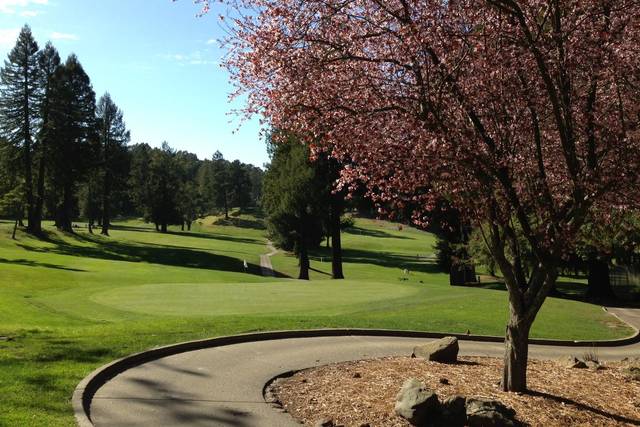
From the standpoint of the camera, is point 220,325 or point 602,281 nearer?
point 220,325

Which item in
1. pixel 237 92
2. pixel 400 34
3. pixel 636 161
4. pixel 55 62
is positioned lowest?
pixel 636 161

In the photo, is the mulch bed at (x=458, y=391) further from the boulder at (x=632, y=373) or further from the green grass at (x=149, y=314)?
the green grass at (x=149, y=314)

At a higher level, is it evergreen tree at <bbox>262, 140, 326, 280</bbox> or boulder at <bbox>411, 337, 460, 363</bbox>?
evergreen tree at <bbox>262, 140, 326, 280</bbox>

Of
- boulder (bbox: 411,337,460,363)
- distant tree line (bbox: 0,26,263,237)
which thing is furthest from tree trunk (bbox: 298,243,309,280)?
boulder (bbox: 411,337,460,363)

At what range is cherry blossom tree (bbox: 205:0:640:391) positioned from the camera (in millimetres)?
7527

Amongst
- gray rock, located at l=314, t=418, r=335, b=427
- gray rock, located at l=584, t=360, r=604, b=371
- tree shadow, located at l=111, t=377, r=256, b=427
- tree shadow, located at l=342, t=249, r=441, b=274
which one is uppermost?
tree shadow, located at l=111, t=377, r=256, b=427

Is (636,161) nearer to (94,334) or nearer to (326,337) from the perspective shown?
(326,337)

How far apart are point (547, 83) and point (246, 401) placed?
22.2 feet

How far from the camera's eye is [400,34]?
7.38m

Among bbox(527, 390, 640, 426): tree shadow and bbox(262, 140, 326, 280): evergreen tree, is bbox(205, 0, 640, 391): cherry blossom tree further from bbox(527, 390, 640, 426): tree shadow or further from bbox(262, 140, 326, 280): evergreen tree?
bbox(262, 140, 326, 280): evergreen tree

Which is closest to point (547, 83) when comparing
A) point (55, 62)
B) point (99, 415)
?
point (99, 415)

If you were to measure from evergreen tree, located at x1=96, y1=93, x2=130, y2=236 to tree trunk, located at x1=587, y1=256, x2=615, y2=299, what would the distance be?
6285cm

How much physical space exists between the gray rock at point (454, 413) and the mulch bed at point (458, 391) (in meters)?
0.59

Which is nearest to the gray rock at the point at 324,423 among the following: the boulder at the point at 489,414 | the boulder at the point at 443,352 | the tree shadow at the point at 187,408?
the tree shadow at the point at 187,408
